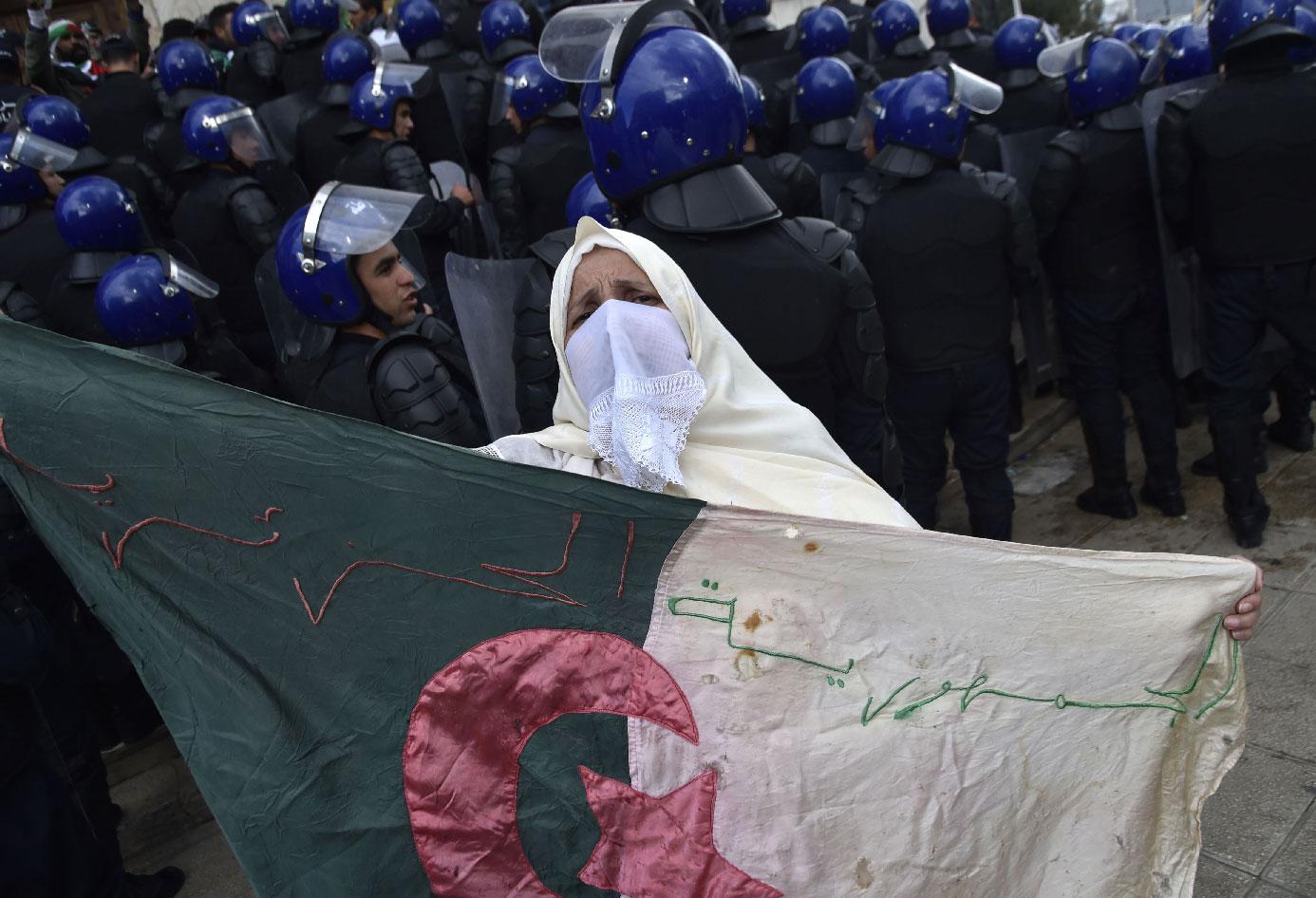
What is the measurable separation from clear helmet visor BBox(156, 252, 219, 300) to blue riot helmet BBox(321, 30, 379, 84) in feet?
9.50

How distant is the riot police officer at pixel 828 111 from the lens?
6.18m

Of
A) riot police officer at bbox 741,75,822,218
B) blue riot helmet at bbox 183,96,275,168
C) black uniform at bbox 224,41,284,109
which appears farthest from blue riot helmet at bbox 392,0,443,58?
riot police officer at bbox 741,75,822,218

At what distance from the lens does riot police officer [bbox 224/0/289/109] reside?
8133mm

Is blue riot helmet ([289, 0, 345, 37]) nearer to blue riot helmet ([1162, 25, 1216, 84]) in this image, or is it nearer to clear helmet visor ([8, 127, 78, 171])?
clear helmet visor ([8, 127, 78, 171])

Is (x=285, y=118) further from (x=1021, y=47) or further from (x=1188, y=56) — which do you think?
(x=1188, y=56)

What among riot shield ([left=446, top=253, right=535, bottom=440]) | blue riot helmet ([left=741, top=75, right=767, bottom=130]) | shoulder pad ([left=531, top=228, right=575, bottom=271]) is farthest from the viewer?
blue riot helmet ([left=741, top=75, right=767, bottom=130])

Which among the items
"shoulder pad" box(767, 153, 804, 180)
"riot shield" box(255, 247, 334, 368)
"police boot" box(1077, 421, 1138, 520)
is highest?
"riot shield" box(255, 247, 334, 368)

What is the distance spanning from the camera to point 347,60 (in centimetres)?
675

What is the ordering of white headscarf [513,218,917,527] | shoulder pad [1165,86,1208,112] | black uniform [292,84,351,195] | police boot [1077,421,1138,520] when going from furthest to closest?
1. black uniform [292,84,351,195]
2. police boot [1077,421,1138,520]
3. shoulder pad [1165,86,1208,112]
4. white headscarf [513,218,917,527]

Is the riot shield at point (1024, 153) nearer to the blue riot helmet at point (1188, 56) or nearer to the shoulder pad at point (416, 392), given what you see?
the blue riot helmet at point (1188, 56)

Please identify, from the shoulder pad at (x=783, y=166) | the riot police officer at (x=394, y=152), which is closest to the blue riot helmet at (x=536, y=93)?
the riot police officer at (x=394, y=152)

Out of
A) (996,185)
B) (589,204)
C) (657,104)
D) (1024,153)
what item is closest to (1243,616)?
(657,104)

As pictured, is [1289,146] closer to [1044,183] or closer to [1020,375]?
[1044,183]

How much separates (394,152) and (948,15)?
4851mm
